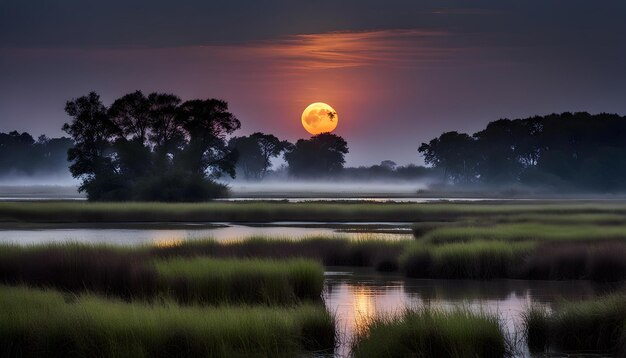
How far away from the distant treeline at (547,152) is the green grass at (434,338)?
409ft

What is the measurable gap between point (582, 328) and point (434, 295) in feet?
24.2

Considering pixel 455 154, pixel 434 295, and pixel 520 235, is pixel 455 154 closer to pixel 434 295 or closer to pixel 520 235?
pixel 520 235

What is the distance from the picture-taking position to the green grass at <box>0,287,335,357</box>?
632 inches

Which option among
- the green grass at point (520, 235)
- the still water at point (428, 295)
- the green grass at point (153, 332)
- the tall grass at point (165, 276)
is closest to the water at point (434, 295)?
the still water at point (428, 295)

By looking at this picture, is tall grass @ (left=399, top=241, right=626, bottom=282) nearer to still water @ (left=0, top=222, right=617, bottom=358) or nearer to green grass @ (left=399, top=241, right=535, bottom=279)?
green grass @ (left=399, top=241, right=535, bottom=279)

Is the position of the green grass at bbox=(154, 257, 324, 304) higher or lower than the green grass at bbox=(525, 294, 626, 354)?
higher

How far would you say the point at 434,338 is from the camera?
16.2 metres

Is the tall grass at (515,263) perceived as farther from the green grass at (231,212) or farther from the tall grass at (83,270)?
the green grass at (231,212)

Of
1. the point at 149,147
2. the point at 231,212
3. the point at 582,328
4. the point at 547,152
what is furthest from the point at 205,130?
the point at 582,328

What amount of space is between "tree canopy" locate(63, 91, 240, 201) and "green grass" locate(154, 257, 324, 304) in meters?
60.8

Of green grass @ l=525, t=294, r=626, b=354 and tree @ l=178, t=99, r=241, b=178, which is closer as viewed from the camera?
green grass @ l=525, t=294, r=626, b=354

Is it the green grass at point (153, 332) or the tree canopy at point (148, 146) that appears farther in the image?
the tree canopy at point (148, 146)

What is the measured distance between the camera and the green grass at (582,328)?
696 inches

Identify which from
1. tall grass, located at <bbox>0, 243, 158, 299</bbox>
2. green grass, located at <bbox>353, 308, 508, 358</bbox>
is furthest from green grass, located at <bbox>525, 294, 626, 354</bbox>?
tall grass, located at <bbox>0, 243, 158, 299</bbox>
